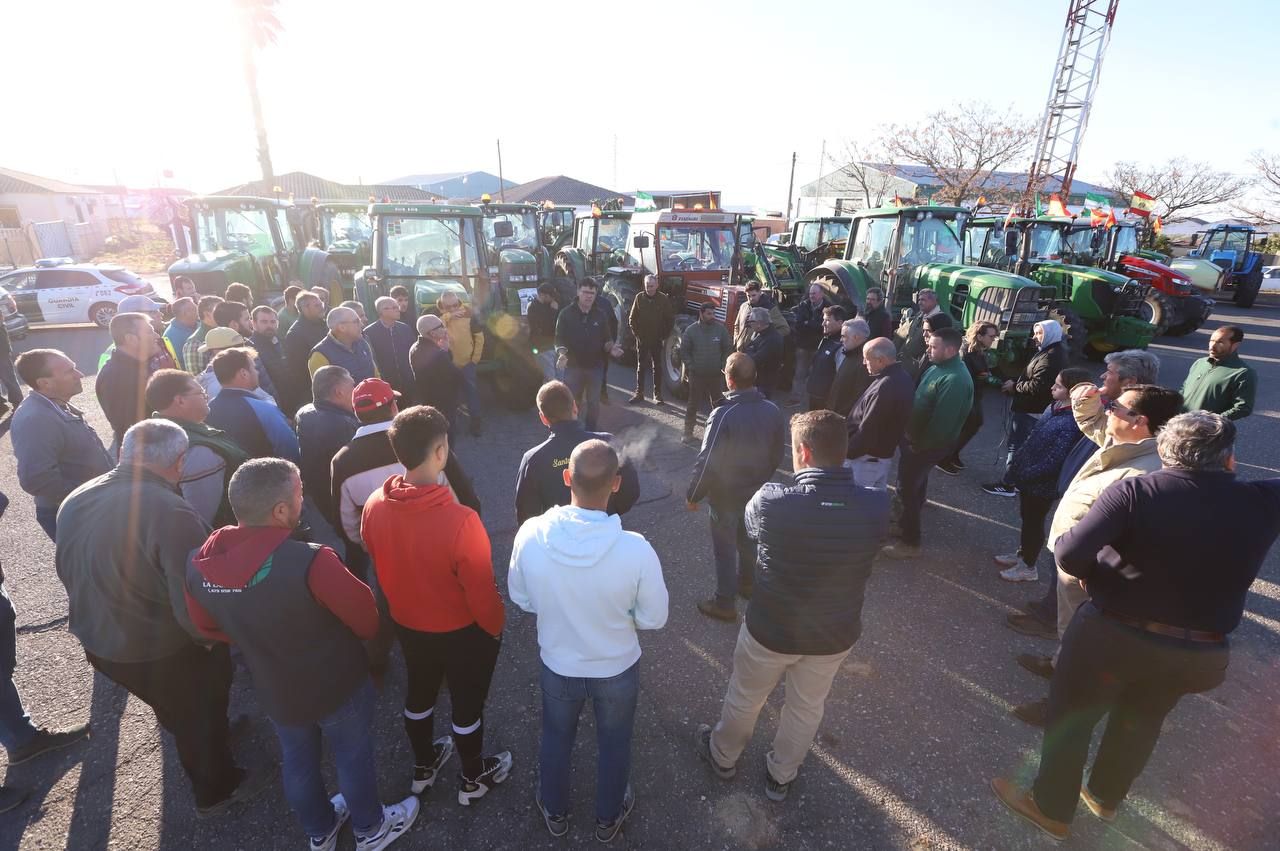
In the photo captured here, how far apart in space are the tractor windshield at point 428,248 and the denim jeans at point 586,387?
2.89 metres

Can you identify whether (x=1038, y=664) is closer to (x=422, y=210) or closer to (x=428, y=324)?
(x=428, y=324)

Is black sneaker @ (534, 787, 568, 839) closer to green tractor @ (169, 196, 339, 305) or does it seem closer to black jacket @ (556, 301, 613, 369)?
black jacket @ (556, 301, 613, 369)

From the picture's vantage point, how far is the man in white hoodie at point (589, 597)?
1.84m

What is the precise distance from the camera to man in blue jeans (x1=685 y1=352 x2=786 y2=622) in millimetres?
3314

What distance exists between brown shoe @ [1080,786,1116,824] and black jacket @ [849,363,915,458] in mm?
2007

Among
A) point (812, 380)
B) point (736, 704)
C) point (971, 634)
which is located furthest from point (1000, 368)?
point (736, 704)

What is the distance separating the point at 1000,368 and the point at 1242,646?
19.5 ft

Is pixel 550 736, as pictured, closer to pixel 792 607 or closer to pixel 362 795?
pixel 362 795

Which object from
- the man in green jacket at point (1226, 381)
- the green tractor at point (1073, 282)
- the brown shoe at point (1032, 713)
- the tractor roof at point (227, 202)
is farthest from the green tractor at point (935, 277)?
the tractor roof at point (227, 202)

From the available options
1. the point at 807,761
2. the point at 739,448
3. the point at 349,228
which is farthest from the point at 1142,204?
the point at 349,228

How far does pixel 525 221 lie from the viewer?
1028cm

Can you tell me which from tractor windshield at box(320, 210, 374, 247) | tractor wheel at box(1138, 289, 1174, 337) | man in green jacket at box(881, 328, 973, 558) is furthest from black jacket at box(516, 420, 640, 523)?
tractor wheel at box(1138, 289, 1174, 337)

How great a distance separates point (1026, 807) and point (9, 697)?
4.55 m

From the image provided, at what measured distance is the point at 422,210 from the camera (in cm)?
763
